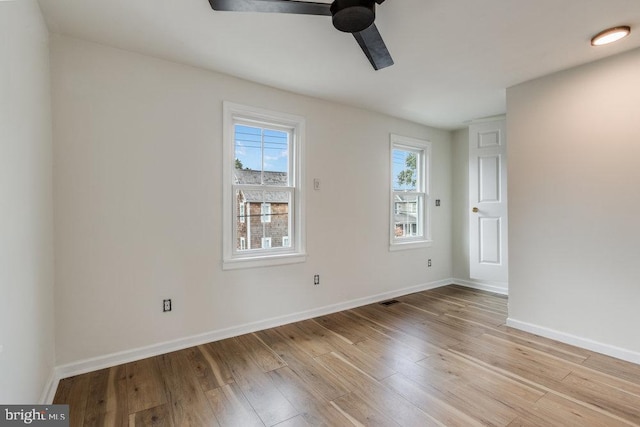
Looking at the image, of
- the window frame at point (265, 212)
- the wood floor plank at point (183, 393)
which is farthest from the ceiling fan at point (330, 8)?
the wood floor plank at point (183, 393)

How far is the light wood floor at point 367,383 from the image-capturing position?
169 centimetres

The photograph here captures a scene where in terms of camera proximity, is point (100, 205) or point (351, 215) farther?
point (351, 215)

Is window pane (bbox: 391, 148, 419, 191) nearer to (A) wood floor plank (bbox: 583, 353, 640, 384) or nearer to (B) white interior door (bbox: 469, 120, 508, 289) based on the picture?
(B) white interior door (bbox: 469, 120, 508, 289)

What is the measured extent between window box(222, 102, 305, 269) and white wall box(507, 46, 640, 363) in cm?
218

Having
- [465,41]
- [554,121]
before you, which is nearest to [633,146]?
[554,121]

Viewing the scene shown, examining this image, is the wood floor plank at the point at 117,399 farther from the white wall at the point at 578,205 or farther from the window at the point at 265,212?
the white wall at the point at 578,205

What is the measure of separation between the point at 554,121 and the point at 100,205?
12.5 ft

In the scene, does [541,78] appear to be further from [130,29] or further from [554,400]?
[130,29]

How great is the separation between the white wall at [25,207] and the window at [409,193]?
3396 millimetres

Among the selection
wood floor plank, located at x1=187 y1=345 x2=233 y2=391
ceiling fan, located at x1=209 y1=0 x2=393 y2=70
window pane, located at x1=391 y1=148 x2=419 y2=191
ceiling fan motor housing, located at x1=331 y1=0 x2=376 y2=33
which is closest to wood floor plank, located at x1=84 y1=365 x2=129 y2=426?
wood floor plank, located at x1=187 y1=345 x2=233 y2=391

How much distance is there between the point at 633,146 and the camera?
7.38 feet

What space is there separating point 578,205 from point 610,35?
1.26 meters
